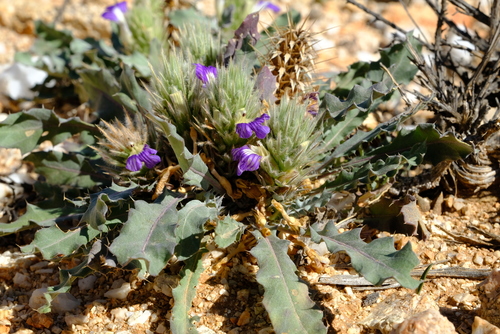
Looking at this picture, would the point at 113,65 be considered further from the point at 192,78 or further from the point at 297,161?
the point at 297,161

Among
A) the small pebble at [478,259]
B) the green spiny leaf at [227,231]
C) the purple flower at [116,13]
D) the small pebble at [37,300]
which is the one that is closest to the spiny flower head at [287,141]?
the green spiny leaf at [227,231]

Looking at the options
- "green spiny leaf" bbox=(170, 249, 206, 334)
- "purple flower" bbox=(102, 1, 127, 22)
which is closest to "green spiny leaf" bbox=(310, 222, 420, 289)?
"green spiny leaf" bbox=(170, 249, 206, 334)

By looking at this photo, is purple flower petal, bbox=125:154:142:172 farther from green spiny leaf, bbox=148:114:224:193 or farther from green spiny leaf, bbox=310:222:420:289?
green spiny leaf, bbox=310:222:420:289

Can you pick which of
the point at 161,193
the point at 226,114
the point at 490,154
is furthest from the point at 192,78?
the point at 490,154

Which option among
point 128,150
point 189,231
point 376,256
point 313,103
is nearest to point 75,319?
point 189,231

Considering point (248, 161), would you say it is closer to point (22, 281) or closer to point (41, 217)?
point (41, 217)

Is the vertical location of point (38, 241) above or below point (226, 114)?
below
